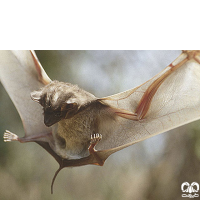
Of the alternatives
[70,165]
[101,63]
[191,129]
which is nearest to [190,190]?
[191,129]

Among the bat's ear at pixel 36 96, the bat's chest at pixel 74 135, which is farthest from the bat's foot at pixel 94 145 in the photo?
the bat's ear at pixel 36 96

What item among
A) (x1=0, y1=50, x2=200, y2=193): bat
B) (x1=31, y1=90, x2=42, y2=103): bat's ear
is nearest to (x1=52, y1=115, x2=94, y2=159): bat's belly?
(x1=0, y1=50, x2=200, y2=193): bat

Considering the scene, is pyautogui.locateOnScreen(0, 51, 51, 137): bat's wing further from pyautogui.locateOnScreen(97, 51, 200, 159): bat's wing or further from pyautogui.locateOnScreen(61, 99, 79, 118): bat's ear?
pyautogui.locateOnScreen(97, 51, 200, 159): bat's wing

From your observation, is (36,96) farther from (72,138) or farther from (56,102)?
(72,138)

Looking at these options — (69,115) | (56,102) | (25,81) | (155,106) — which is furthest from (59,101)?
(155,106)

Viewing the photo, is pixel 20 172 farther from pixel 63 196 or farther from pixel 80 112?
pixel 80 112

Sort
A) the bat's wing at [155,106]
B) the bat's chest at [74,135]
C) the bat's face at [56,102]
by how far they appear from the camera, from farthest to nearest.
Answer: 1. the bat's chest at [74,135]
2. the bat's wing at [155,106]
3. the bat's face at [56,102]

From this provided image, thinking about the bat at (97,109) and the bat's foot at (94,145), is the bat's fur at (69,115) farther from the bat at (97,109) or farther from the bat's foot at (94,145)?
the bat's foot at (94,145)
